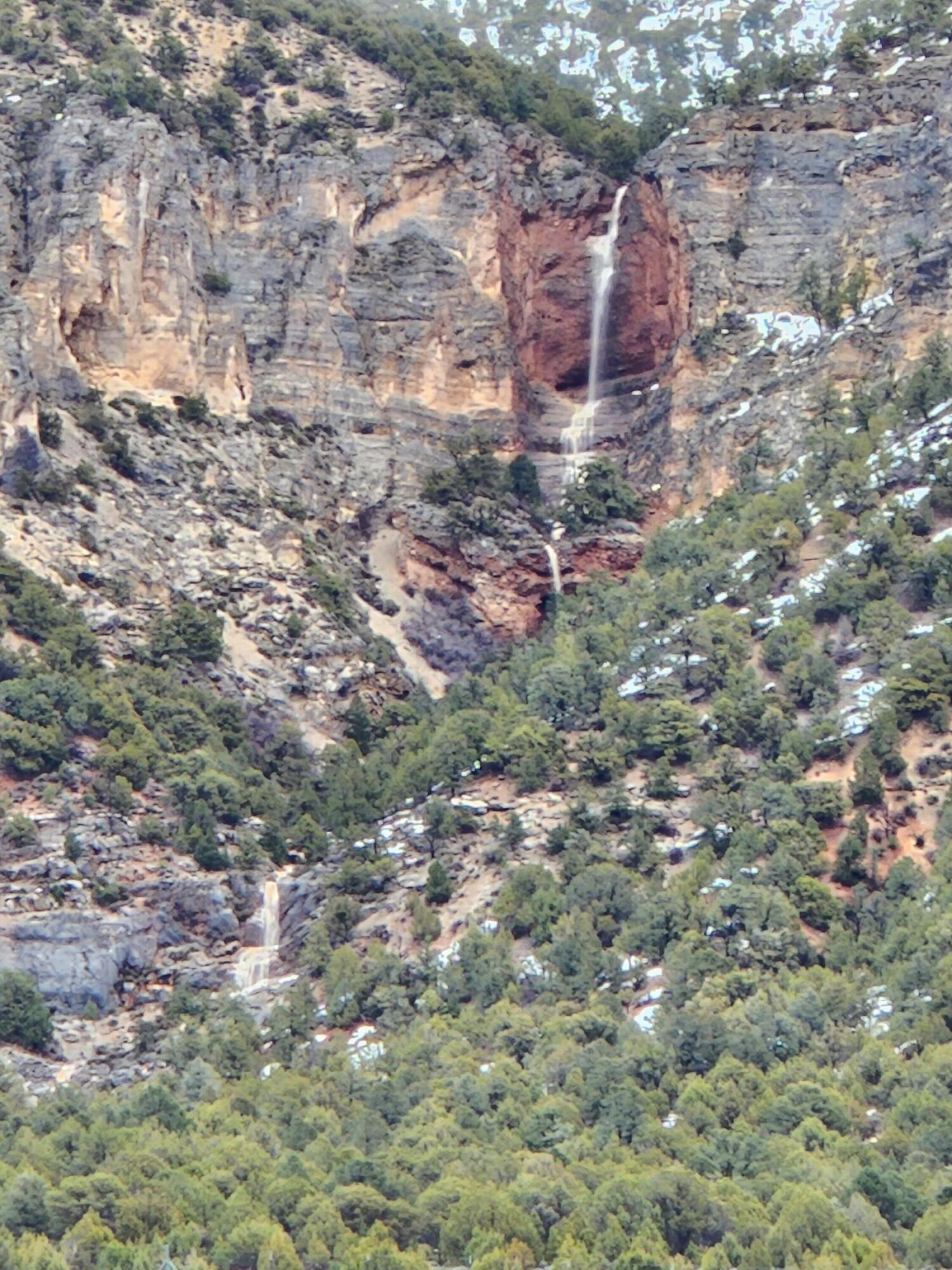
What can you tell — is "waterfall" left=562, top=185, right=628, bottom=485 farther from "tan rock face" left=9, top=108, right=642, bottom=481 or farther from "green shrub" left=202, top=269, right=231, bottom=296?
"green shrub" left=202, top=269, right=231, bottom=296

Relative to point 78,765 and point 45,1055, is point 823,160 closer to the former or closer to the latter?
point 78,765

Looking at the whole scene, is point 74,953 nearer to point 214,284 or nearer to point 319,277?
point 214,284

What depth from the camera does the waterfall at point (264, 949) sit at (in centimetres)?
9306

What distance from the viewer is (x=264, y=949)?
94.4 meters

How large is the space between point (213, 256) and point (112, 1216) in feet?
162

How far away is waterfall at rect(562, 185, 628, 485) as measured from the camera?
396 feet

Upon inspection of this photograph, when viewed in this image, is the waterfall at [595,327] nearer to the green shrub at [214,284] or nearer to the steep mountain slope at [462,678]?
the steep mountain slope at [462,678]

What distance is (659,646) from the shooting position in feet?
333

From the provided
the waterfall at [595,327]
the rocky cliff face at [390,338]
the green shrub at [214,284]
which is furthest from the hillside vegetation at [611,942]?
the green shrub at [214,284]

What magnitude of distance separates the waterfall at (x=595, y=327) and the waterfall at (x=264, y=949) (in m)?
28.4

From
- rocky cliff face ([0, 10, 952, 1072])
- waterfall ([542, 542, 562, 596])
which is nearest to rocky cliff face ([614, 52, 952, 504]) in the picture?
rocky cliff face ([0, 10, 952, 1072])

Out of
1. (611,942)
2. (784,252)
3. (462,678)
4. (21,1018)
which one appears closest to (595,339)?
(784,252)

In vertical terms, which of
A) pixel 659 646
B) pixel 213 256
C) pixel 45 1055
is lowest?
pixel 45 1055

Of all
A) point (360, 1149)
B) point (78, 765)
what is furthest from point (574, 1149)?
point (78, 765)
